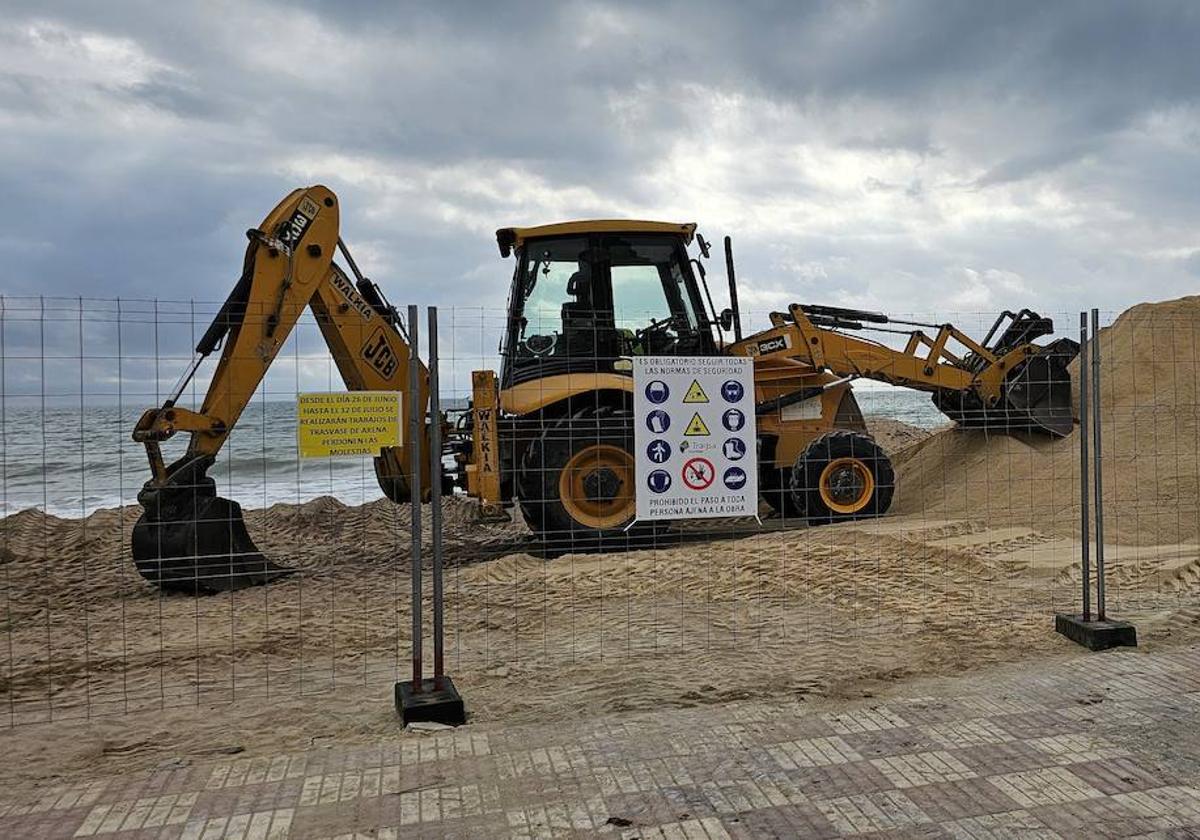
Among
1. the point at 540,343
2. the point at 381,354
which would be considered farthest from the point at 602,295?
the point at 381,354

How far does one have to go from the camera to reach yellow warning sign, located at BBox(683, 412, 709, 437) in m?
5.77

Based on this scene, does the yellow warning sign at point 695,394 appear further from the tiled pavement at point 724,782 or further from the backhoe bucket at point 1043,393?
the backhoe bucket at point 1043,393

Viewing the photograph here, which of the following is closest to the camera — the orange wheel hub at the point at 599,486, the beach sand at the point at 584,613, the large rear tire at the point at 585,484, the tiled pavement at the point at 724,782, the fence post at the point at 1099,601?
the tiled pavement at the point at 724,782

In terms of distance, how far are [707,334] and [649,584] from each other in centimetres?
313

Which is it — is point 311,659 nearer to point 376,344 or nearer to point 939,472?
point 376,344

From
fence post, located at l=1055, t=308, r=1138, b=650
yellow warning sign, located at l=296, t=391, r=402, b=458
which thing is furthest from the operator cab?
yellow warning sign, located at l=296, t=391, r=402, b=458

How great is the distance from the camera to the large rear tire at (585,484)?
9.32 m

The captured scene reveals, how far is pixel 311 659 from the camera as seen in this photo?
6219mm

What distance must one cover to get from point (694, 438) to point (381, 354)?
4.71 meters

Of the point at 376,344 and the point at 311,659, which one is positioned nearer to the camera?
the point at 311,659

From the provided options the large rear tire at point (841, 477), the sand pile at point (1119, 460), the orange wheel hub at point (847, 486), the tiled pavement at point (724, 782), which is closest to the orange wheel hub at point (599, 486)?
the large rear tire at point (841, 477)

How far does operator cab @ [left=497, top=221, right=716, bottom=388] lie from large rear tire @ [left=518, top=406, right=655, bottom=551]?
0.82 metres

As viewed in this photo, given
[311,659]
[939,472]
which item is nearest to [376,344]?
[311,659]

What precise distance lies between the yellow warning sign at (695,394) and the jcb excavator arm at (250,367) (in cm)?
396
